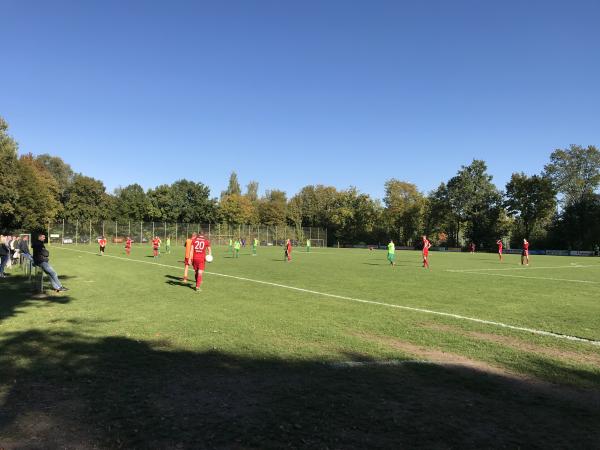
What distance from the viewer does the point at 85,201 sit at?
85.4 metres

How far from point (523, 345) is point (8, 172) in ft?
202

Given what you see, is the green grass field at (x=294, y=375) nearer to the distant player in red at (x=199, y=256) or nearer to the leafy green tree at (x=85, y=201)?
the distant player in red at (x=199, y=256)

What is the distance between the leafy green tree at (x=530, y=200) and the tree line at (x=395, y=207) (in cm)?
14

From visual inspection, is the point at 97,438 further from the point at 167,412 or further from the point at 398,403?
the point at 398,403

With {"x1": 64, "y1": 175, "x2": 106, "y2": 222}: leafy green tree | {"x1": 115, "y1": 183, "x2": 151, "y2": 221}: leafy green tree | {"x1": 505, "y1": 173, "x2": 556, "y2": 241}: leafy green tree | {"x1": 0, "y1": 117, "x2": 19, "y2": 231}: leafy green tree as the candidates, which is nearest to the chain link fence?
{"x1": 0, "y1": 117, "x2": 19, "y2": 231}: leafy green tree

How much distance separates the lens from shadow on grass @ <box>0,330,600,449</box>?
3.90m

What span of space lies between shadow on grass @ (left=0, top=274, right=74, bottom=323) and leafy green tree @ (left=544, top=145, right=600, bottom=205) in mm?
79471

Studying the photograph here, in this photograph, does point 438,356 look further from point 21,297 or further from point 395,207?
point 395,207

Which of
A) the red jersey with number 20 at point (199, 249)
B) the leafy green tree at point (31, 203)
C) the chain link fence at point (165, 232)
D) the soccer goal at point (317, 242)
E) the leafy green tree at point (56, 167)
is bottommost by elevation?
the soccer goal at point (317, 242)

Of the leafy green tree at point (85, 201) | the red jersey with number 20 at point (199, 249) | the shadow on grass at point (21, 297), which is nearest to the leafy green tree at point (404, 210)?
the leafy green tree at point (85, 201)

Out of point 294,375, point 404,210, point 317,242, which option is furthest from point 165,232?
point 294,375

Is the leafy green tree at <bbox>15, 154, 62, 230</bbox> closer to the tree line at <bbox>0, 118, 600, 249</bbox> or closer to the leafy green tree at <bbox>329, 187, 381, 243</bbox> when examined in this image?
the tree line at <bbox>0, 118, 600, 249</bbox>

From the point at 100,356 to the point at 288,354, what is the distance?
265 cm

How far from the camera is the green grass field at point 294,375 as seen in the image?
402cm
